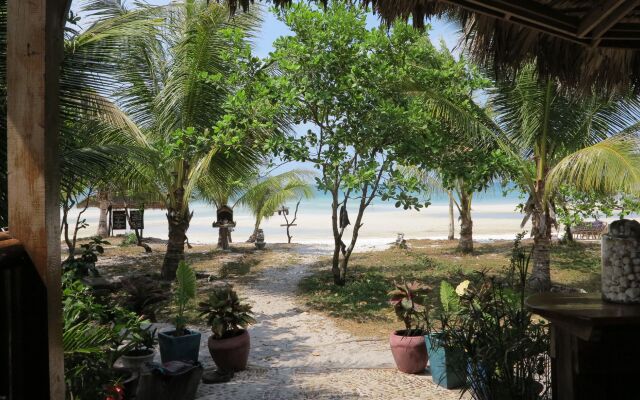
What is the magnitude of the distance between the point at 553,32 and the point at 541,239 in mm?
6213

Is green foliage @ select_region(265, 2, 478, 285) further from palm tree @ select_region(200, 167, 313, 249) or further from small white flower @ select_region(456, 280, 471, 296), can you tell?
palm tree @ select_region(200, 167, 313, 249)

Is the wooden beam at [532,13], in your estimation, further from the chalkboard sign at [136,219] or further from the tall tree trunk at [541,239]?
the chalkboard sign at [136,219]

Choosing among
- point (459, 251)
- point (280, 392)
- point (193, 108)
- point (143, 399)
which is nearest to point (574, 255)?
point (459, 251)

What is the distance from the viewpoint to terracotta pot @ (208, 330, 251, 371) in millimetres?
5109

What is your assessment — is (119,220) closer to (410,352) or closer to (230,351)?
(230,351)

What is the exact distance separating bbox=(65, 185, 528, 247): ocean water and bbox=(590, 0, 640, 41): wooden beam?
83.0 ft

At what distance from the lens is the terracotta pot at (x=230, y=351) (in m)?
5.11

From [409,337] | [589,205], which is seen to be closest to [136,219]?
[589,205]

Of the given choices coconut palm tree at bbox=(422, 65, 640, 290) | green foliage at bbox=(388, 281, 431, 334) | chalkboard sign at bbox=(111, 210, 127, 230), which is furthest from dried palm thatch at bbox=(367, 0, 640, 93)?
chalkboard sign at bbox=(111, 210, 127, 230)

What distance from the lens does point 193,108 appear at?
9.48m

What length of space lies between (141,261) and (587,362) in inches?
503

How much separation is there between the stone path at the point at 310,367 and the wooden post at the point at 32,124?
10.6 ft

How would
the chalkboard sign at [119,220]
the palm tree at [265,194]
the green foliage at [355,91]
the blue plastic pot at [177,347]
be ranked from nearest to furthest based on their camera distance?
the blue plastic pot at [177,347] < the green foliage at [355,91] < the palm tree at [265,194] < the chalkboard sign at [119,220]

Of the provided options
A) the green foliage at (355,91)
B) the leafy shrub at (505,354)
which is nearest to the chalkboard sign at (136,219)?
the green foliage at (355,91)
